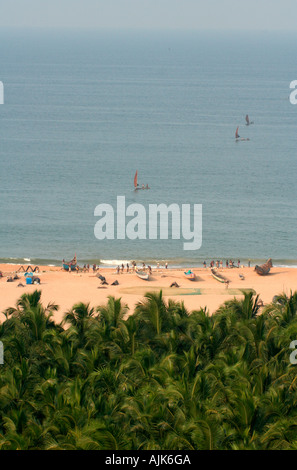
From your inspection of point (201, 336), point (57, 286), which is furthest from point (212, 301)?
point (201, 336)

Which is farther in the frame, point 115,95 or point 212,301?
point 115,95

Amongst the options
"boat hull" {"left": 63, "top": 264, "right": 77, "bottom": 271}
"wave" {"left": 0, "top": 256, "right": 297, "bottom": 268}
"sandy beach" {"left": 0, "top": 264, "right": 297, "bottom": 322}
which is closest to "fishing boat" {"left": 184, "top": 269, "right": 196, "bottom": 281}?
"sandy beach" {"left": 0, "top": 264, "right": 297, "bottom": 322}
